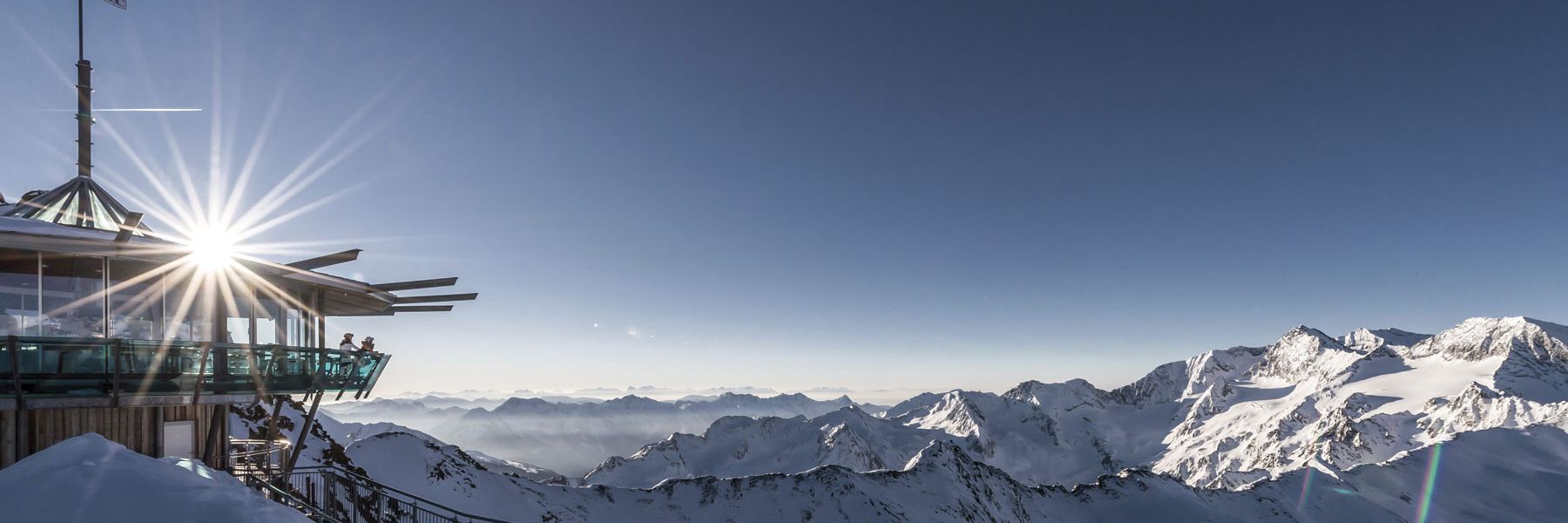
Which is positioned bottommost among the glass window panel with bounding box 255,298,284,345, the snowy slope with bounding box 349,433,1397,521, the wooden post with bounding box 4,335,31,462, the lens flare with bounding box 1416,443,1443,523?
the lens flare with bounding box 1416,443,1443,523

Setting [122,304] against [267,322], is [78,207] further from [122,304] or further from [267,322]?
[122,304]

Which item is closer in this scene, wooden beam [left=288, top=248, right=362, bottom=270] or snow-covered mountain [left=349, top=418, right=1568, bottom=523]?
wooden beam [left=288, top=248, right=362, bottom=270]

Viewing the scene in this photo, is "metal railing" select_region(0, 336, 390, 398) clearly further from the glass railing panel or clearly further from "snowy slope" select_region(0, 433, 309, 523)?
"snowy slope" select_region(0, 433, 309, 523)

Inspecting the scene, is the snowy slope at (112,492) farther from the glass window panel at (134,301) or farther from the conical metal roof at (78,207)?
the conical metal roof at (78,207)

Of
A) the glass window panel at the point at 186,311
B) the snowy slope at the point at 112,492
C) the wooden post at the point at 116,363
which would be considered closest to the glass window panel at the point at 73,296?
the wooden post at the point at 116,363

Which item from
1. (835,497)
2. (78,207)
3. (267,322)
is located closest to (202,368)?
(267,322)

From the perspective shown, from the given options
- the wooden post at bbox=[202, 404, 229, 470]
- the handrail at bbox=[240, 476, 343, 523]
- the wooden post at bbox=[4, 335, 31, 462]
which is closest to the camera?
the wooden post at bbox=[4, 335, 31, 462]

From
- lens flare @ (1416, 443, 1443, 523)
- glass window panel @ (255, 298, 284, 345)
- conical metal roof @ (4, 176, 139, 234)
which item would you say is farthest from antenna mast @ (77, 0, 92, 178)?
lens flare @ (1416, 443, 1443, 523)
